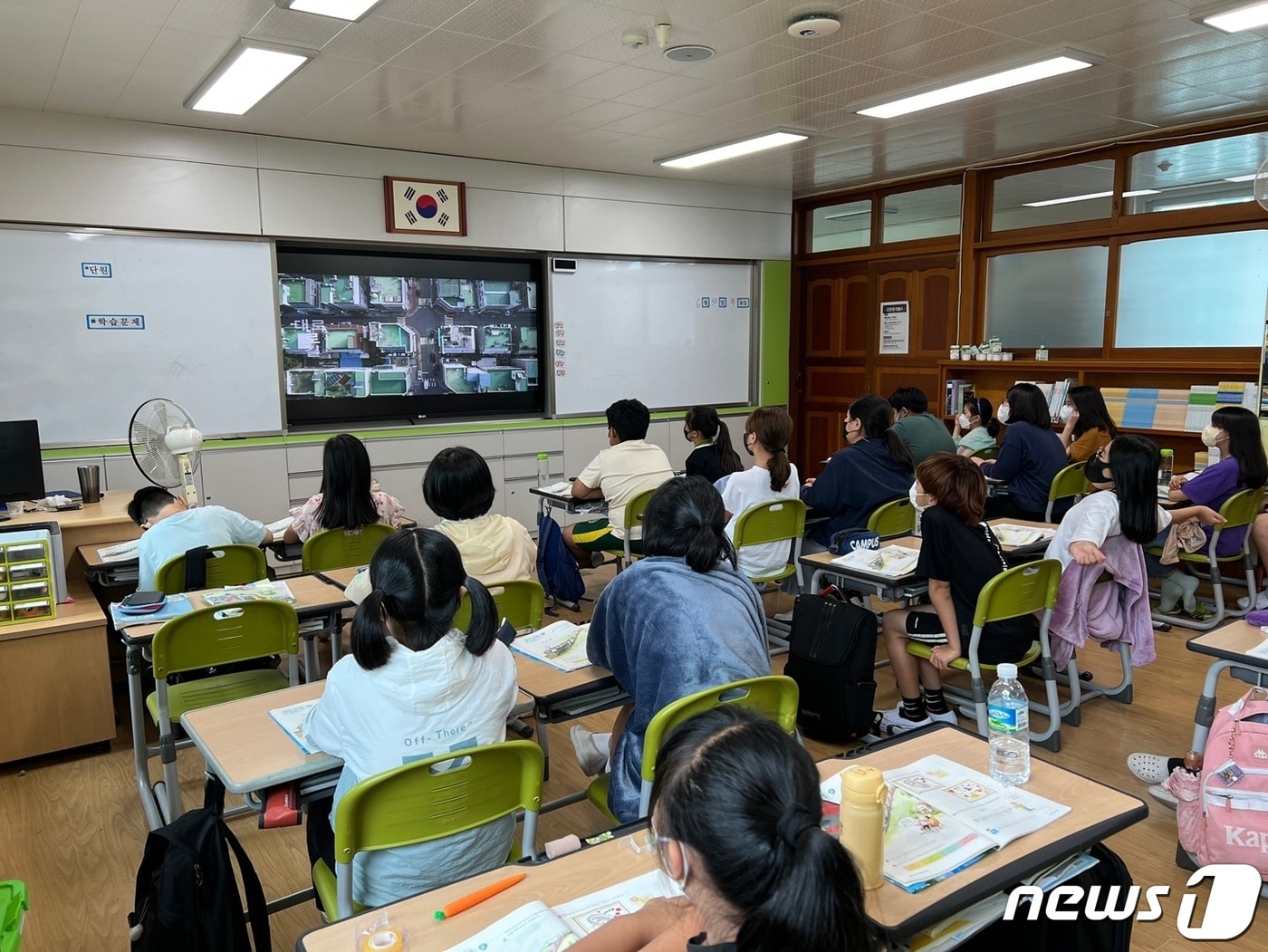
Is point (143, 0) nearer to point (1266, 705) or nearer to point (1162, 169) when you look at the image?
point (1266, 705)

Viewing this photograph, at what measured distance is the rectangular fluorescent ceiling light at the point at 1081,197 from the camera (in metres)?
6.08

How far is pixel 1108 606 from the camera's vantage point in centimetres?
347

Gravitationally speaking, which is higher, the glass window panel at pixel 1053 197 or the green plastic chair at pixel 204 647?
the glass window panel at pixel 1053 197

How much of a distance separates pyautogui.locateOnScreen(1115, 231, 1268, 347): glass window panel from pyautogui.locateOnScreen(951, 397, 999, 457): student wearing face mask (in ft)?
3.31

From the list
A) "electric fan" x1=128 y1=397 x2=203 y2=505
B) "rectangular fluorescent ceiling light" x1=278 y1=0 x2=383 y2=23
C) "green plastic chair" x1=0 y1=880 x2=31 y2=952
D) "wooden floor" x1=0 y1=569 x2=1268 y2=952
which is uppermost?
"rectangular fluorescent ceiling light" x1=278 y1=0 x2=383 y2=23

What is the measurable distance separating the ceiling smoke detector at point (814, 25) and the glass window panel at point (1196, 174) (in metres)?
3.36

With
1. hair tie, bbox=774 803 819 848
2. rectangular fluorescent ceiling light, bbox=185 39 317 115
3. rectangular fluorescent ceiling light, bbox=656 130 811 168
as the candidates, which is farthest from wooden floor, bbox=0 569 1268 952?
rectangular fluorescent ceiling light, bbox=656 130 811 168

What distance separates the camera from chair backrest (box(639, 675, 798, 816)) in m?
1.84

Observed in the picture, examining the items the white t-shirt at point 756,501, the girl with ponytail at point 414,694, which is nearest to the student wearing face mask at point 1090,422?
the white t-shirt at point 756,501

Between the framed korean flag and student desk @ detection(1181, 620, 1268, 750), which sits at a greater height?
the framed korean flag

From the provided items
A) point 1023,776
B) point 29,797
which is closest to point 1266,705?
point 1023,776

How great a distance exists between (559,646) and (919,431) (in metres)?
3.39

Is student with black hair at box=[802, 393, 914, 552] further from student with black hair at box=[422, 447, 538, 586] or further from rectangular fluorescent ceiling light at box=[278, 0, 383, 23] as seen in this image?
rectangular fluorescent ceiling light at box=[278, 0, 383, 23]

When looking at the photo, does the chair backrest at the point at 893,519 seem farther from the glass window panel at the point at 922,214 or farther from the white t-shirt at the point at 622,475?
the glass window panel at the point at 922,214
